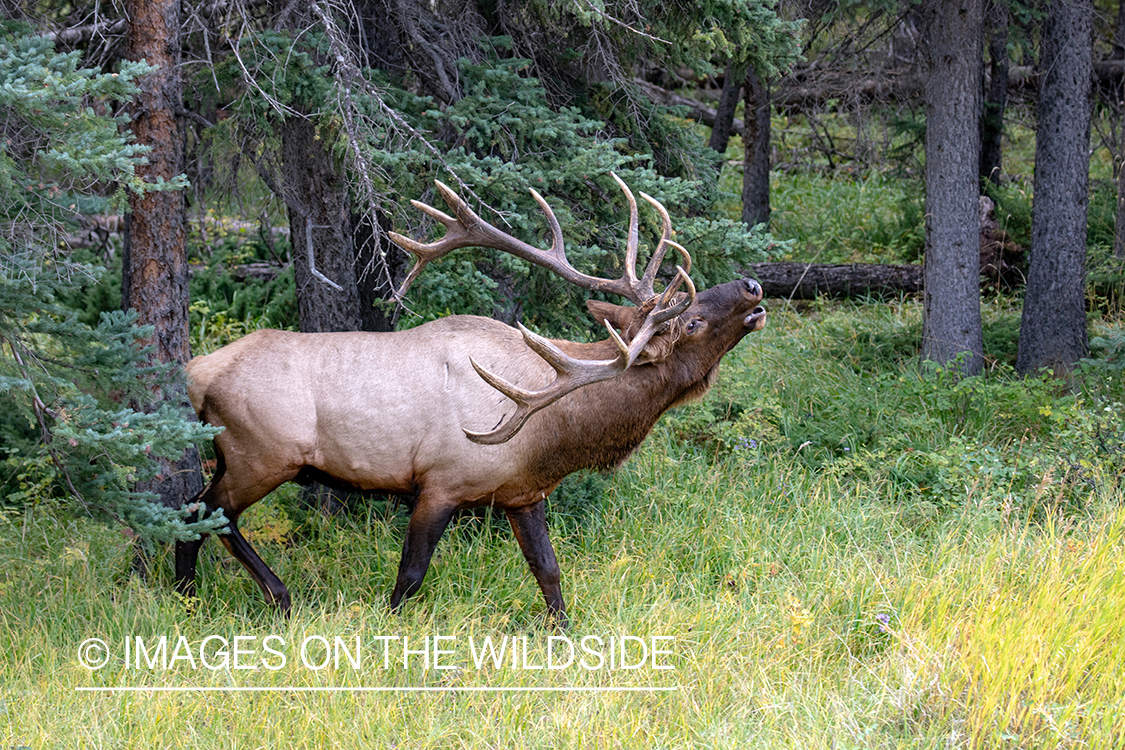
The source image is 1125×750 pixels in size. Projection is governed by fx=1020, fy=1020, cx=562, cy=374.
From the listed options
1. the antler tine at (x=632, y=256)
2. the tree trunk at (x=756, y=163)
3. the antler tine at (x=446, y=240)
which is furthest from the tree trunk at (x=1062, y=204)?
the antler tine at (x=446, y=240)

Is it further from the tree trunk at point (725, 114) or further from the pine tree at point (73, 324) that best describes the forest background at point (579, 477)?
the tree trunk at point (725, 114)

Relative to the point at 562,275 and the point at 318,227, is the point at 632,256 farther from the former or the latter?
the point at 318,227

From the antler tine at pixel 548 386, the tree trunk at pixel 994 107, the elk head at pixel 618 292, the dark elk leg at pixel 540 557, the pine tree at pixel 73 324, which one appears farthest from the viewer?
the tree trunk at pixel 994 107

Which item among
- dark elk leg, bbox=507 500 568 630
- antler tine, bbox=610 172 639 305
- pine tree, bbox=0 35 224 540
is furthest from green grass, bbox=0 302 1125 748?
antler tine, bbox=610 172 639 305

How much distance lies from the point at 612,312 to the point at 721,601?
155 cm

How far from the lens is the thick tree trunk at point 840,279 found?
34.9 ft

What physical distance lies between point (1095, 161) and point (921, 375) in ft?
27.5

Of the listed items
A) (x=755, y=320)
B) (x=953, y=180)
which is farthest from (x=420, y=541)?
(x=953, y=180)

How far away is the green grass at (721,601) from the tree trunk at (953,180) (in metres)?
0.83

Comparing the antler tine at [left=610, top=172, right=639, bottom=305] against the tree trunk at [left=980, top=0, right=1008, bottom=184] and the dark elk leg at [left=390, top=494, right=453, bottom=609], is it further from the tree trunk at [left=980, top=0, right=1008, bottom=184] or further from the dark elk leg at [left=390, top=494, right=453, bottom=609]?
the tree trunk at [left=980, top=0, right=1008, bottom=184]

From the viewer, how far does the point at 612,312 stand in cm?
516

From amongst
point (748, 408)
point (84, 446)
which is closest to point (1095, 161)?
point (748, 408)

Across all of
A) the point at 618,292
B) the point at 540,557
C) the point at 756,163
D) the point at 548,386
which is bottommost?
the point at 540,557

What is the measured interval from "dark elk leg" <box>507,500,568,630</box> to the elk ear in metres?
1.02
